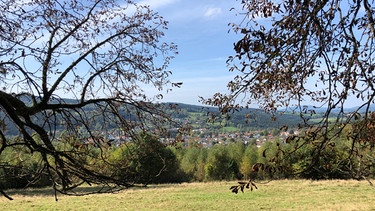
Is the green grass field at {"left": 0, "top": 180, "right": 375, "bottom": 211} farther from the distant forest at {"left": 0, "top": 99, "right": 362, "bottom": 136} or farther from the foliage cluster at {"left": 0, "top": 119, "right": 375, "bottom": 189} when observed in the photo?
the distant forest at {"left": 0, "top": 99, "right": 362, "bottom": 136}

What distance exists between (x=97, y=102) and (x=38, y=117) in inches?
32.7

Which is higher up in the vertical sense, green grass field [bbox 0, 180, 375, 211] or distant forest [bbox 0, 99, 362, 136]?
distant forest [bbox 0, 99, 362, 136]

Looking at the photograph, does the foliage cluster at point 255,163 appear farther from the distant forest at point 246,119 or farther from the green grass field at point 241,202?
the green grass field at point 241,202

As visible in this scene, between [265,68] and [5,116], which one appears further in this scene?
[5,116]

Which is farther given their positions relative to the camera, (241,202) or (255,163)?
(241,202)

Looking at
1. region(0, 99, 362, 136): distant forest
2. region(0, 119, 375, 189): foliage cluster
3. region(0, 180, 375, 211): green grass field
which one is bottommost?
region(0, 180, 375, 211): green grass field

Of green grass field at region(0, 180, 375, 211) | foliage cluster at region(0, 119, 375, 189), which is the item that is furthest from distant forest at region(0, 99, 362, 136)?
green grass field at region(0, 180, 375, 211)

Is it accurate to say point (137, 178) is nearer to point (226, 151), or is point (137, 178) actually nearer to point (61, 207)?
point (61, 207)

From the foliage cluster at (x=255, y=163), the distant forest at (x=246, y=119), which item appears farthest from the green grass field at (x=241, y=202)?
the distant forest at (x=246, y=119)

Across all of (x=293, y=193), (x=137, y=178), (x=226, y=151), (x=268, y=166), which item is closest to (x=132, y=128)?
(x=137, y=178)

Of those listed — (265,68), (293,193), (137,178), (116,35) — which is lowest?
(293,193)

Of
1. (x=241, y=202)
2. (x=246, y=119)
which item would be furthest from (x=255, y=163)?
(x=241, y=202)

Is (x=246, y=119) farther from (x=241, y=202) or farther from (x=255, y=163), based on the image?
(x=241, y=202)

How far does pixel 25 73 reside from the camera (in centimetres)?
458
